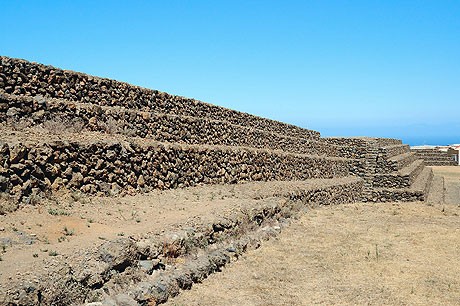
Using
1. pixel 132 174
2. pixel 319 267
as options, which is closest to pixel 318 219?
pixel 319 267

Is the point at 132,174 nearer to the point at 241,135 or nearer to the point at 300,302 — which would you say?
the point at 300,302

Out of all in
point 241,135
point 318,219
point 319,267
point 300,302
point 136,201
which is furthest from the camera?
point 241,135

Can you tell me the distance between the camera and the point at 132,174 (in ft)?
42.7

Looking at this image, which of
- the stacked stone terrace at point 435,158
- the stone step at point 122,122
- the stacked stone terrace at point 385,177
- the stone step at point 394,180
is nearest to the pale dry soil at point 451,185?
the stacked stone terrace at point 385,177

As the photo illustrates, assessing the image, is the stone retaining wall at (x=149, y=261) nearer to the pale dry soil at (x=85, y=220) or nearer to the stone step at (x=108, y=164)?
the pale dry soil at (x=85, y=220)

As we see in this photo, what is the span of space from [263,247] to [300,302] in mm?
4151

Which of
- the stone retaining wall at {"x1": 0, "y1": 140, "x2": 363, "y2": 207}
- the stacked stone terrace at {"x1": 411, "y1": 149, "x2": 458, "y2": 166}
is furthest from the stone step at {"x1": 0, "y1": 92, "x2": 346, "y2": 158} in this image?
the stacked stone terrace at {"x1": 411, "y1": 149, "x2": 458, "y2": 166}

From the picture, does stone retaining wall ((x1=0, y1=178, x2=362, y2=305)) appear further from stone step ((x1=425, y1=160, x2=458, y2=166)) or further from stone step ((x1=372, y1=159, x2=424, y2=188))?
stone step ((x1=425, y1=160, x2=458, y2=166))

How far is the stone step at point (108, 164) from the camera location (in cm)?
953

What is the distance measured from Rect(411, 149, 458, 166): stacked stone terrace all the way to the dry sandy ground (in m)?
51.1

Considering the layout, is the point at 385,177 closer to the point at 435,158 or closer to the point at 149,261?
the point at 149,261

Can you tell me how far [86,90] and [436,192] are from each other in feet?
108

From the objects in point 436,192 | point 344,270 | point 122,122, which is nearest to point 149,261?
point 344,270

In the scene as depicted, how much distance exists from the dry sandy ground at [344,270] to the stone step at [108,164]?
15.1ft
